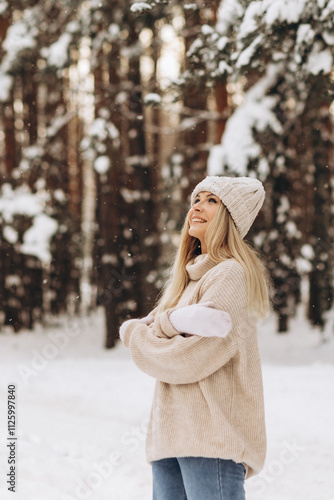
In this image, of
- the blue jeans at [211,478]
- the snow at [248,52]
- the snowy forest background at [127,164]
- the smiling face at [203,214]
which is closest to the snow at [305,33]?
the snow at [248,52]

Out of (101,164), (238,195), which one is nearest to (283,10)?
(238,195)

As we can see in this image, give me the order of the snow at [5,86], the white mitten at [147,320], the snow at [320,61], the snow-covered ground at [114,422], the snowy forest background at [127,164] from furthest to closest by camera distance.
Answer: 1. the snow at [5,86]
2. the snowy forest background at [127,164]
3. the snow at [320,61]
4. the snow-covered ground at [114,422]
5. the white mitten at [147,320]

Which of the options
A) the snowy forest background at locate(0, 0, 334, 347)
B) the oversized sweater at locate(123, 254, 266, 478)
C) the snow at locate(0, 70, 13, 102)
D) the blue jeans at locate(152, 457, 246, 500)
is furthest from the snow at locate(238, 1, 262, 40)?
the snow at locate(0, 70, 13, 102)

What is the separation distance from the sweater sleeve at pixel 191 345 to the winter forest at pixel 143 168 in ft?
9.54

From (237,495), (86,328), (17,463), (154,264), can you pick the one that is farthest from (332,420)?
(86,328)

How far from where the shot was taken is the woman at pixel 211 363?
2.16 m

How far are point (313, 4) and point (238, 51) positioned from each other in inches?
36.7

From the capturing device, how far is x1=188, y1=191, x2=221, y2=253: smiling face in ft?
8.25

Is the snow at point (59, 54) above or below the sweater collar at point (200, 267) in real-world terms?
above

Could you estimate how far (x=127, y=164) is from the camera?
A: 491 inches

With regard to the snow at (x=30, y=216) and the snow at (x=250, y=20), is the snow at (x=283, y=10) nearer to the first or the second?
the snow at (x=250, y=20)

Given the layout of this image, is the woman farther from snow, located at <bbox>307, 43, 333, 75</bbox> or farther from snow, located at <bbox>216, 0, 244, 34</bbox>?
snow, located at <bbox>216, 0, 244, 34</bbox>

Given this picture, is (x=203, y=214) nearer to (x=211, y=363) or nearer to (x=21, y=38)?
(x=211, y=363)

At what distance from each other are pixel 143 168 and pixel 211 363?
34.4ft
